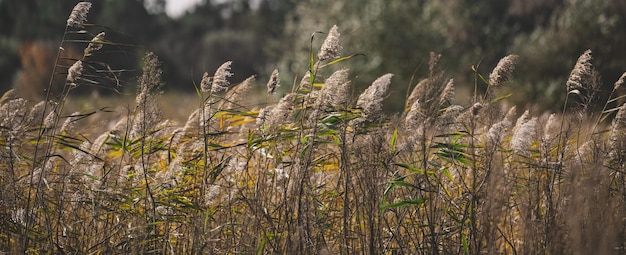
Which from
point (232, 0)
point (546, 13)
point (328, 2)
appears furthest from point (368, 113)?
point (232, 0)

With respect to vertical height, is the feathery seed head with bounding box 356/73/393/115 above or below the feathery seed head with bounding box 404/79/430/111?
below

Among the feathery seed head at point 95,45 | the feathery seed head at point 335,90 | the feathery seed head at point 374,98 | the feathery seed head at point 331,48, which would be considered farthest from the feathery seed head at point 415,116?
the feathery seed head at point 95,45

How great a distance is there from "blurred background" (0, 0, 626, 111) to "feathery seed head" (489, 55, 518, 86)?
11cm

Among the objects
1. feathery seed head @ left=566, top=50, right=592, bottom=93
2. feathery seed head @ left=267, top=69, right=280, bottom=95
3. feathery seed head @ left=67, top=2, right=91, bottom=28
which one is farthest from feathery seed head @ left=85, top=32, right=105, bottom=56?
feathery seed head @ left=566, top=50, right=592, bottom=93

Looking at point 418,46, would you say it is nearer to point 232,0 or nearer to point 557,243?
point 557,243

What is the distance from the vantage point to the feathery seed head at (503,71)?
3.62 meters

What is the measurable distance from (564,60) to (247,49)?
120 feet

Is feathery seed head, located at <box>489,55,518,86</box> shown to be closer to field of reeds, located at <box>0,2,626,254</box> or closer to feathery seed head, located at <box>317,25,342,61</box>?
field of reeds, located at <box>0,2,626,254</box>

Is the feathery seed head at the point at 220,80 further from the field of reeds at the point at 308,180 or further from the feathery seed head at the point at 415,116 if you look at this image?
the feathery seed head at the point at 415,116

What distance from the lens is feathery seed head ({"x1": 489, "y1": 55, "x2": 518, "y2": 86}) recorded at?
3.62 meters

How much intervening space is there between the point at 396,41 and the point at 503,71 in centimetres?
1608

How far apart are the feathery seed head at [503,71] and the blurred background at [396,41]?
0.37ft

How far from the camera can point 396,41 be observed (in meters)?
19.5

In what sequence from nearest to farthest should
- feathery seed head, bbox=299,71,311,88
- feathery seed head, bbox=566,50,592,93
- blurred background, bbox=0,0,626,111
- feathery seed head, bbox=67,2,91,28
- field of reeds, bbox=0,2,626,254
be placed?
1. field of reeds, bbox=0,2,626,254
2. feathery seed head, bbox=67,2,91,28
3. feathery seed head, bbox=566,50,592,93
4. feathery seed head, bbox=299,71,311,88
5. blurred background, bbox=0,0,626,111
